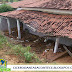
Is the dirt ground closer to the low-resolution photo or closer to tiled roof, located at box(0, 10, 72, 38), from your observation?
the low-resolution photo

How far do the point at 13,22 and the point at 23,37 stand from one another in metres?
3.90

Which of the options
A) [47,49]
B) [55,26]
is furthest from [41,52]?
[55,26]

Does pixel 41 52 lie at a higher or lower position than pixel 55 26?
lower

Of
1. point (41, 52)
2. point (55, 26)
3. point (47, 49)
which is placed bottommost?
point (41, 52)

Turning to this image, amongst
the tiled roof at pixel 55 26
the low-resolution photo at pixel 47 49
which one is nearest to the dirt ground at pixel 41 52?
the low-resolution photo at pixel 47 49

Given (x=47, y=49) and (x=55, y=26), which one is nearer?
(x=55, y=26)

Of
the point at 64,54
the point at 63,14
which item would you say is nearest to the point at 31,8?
the point at 63,14

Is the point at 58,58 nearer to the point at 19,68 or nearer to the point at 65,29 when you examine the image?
the point at 65,29

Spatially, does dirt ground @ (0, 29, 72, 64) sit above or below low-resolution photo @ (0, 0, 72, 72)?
below

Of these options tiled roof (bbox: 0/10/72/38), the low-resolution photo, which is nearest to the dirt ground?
the low-resolution photo

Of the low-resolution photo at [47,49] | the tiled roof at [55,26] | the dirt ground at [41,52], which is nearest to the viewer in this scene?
the low-resolution photo at [47,49]

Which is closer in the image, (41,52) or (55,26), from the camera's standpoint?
(55,26)

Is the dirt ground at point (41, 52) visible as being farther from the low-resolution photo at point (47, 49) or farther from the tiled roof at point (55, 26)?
the tiled roof at point (55, 26)

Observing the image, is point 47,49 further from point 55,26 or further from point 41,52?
point 55,26
